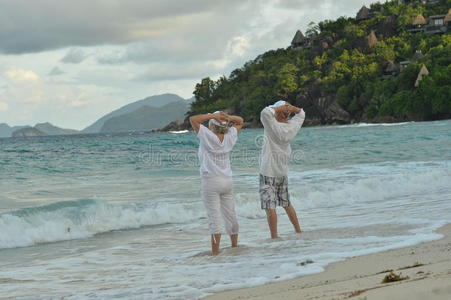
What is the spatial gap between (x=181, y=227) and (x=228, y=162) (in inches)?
115

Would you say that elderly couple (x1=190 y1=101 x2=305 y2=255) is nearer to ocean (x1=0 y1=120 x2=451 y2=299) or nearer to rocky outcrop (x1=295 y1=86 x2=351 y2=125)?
ocean (x1=0 y1=120 x2=451 y2=299)

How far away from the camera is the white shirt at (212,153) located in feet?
20.9

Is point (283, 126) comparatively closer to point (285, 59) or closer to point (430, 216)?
point (430, 216)

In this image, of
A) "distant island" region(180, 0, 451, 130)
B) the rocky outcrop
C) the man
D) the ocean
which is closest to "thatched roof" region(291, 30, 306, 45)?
"distant island" region(180, 0, 451, 130)

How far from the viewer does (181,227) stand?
9164 mm

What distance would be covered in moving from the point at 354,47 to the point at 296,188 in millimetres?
100300

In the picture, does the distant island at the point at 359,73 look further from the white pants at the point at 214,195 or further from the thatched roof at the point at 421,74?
the white pants at the point at 214,195

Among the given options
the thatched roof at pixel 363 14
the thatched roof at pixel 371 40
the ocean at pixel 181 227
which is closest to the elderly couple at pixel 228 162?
the ocean at pixel 181 227

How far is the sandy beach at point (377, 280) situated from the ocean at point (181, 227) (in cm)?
28

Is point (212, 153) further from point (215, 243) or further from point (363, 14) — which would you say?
point (363, 14)

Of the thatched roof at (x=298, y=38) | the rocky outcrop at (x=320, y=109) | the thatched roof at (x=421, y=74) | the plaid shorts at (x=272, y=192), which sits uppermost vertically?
the thatched roof at (x=298, y=38)

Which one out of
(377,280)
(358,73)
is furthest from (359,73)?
(377,280)

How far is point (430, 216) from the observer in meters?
7.88

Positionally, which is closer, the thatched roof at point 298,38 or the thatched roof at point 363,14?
the thatched roof at point 363,14
